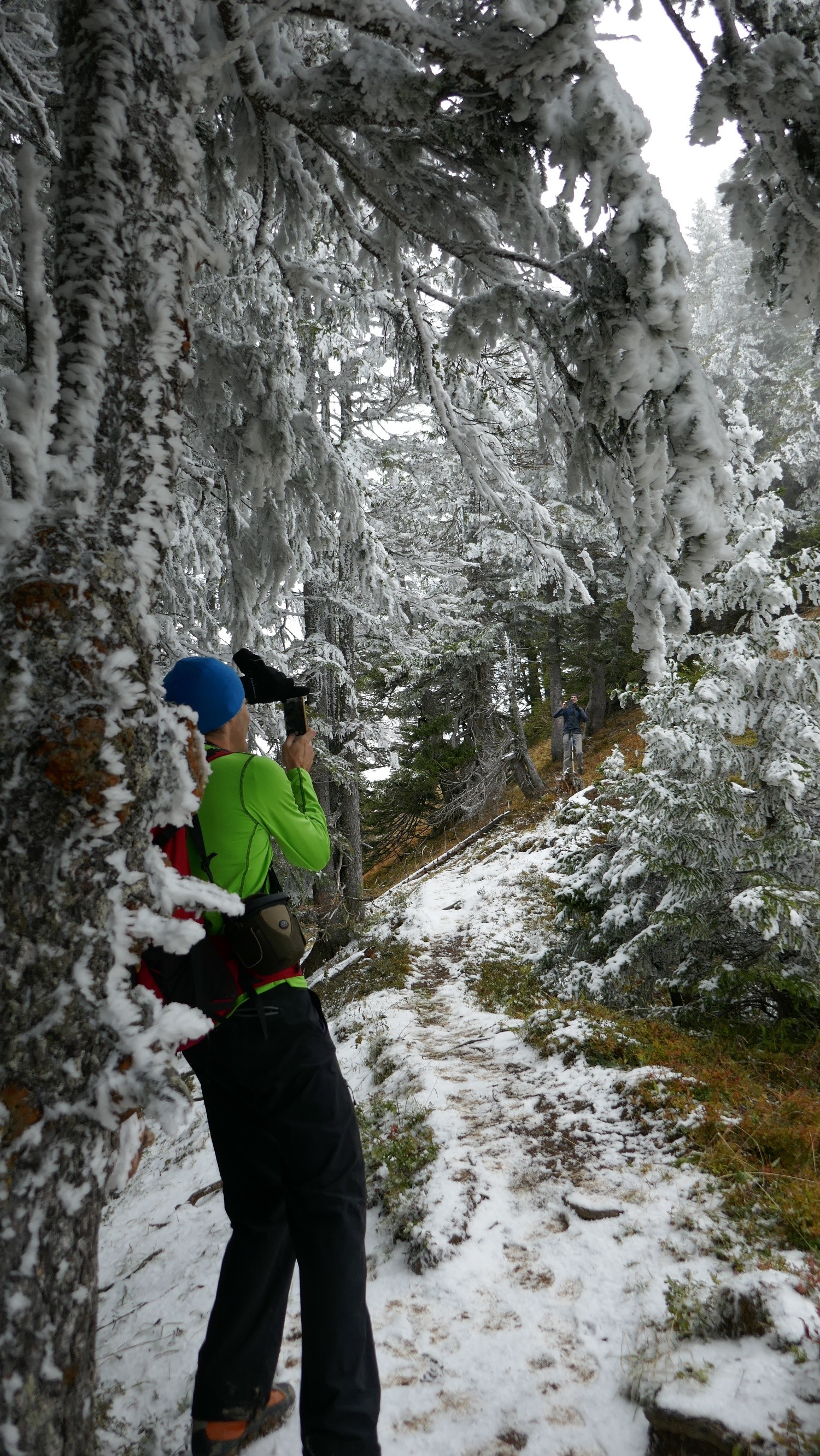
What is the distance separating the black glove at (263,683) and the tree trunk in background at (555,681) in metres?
18.1

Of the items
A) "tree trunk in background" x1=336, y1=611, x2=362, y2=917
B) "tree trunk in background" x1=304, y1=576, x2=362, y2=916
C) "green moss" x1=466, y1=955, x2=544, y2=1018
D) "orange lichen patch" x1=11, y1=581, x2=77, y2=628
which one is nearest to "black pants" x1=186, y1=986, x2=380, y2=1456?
"orange lichen patch" x1=11, y1=581, x2=77, y2=628

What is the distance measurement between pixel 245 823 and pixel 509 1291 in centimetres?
243

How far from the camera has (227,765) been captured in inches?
102

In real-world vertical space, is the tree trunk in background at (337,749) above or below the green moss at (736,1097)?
above

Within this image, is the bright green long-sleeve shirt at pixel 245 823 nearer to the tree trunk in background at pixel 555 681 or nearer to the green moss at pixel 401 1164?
the green moss at pixel 401 1164

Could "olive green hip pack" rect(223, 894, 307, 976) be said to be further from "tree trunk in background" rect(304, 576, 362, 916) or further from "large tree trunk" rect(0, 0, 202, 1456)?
"tree trunk in background" rect(304, 576, 362, 916)

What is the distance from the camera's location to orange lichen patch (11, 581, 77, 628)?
167cm

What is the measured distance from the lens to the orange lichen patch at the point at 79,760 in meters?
1.65

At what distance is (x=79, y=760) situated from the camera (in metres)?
1.67

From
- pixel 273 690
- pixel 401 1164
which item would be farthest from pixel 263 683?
pixel 401 1164

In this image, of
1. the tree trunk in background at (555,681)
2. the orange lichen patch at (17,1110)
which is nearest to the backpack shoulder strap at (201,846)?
the orange lichen patch at (17,1110)

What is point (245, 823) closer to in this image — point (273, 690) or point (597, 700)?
point (273, 690)

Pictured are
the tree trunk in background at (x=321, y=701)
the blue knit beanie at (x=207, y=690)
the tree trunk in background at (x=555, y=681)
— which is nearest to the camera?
the blue knit beanie at (x=207, y=690)

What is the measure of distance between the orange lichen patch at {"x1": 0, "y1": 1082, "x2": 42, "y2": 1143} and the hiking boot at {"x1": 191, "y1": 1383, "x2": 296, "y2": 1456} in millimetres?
1764
